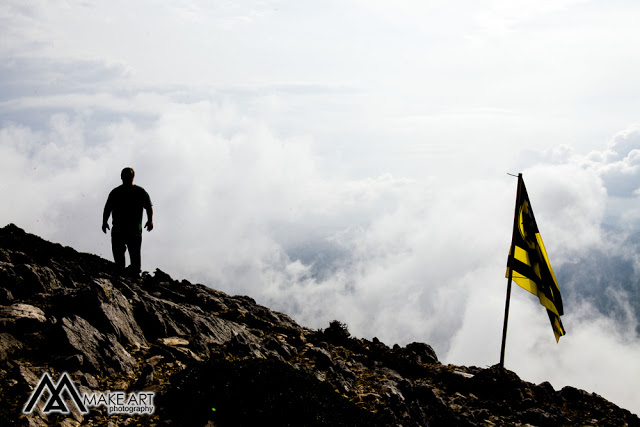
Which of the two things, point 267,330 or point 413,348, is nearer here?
point 267,330

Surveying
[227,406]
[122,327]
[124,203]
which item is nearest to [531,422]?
[227,406]

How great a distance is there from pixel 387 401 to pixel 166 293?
9.62m

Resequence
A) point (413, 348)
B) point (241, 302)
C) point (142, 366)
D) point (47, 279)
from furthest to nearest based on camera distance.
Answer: point (241, 302), point (413, 348), point (47, 279), point (142, 366)

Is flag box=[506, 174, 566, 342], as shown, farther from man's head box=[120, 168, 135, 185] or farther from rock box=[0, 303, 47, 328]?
rock box=[0, 303, 47, 328]

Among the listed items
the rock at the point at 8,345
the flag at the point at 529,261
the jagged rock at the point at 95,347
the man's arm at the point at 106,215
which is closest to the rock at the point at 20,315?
the rock at the point at 8,345

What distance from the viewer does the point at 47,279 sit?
43.0 ft

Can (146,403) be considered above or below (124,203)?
below

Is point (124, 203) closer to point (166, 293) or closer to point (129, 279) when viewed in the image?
point (129, 279)

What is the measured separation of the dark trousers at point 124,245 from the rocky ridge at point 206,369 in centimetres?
64

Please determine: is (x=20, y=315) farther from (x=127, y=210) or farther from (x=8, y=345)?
(x=127, y=210)

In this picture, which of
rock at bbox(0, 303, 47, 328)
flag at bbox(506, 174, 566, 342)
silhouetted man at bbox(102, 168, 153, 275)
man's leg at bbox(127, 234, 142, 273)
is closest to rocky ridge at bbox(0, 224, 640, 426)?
rock at bbox(0, 303, 47, 328)

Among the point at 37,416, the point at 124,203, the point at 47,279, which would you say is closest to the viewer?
the point at 37,416

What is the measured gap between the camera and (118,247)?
52.2 ft

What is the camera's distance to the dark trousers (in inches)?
609
